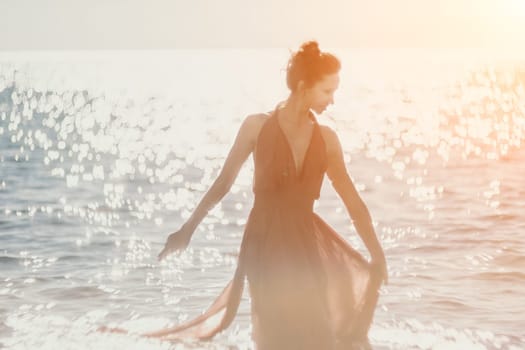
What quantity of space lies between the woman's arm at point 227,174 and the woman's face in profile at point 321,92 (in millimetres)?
342

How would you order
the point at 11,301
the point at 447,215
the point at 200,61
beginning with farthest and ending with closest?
the point at 200,61, the point at 447,215, the point at 11,301

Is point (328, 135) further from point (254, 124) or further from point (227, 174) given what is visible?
point (227, 174)

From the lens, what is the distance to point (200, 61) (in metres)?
146

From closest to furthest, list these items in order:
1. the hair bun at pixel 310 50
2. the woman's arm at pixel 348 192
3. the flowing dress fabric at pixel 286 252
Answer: the hair bun at pixel 310 50 < the flowing dress fabric at pixel 286 252 < the woman's arm at pixel 348 192

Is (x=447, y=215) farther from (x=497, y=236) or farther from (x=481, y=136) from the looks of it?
(x=481, y=136)

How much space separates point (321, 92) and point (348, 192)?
706 millimetres

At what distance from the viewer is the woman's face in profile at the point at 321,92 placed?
704 cm

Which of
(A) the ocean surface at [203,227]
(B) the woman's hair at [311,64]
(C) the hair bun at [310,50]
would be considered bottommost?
(A) the ocean surface at [203,227]

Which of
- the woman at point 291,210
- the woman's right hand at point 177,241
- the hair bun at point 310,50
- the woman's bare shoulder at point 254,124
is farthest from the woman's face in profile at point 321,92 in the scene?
the woman's right hand at point 177,241

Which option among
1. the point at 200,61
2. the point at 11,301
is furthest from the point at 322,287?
the point at 200,61

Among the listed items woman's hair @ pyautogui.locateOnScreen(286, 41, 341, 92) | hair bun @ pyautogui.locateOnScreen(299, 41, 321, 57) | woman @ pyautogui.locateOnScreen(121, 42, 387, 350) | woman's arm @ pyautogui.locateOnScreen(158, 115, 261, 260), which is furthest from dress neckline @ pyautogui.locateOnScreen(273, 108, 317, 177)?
hair bun @ pyautogui.locateOnScreen(299, 41, 321, 57)

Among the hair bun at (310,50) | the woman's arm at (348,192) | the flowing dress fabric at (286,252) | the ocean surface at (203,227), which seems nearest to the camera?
the hair bun at (310,50)

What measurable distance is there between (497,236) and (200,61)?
129300 mm

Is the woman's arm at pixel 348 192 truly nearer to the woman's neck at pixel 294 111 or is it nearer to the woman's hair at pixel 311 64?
the woman's neck at pixel 294 111
